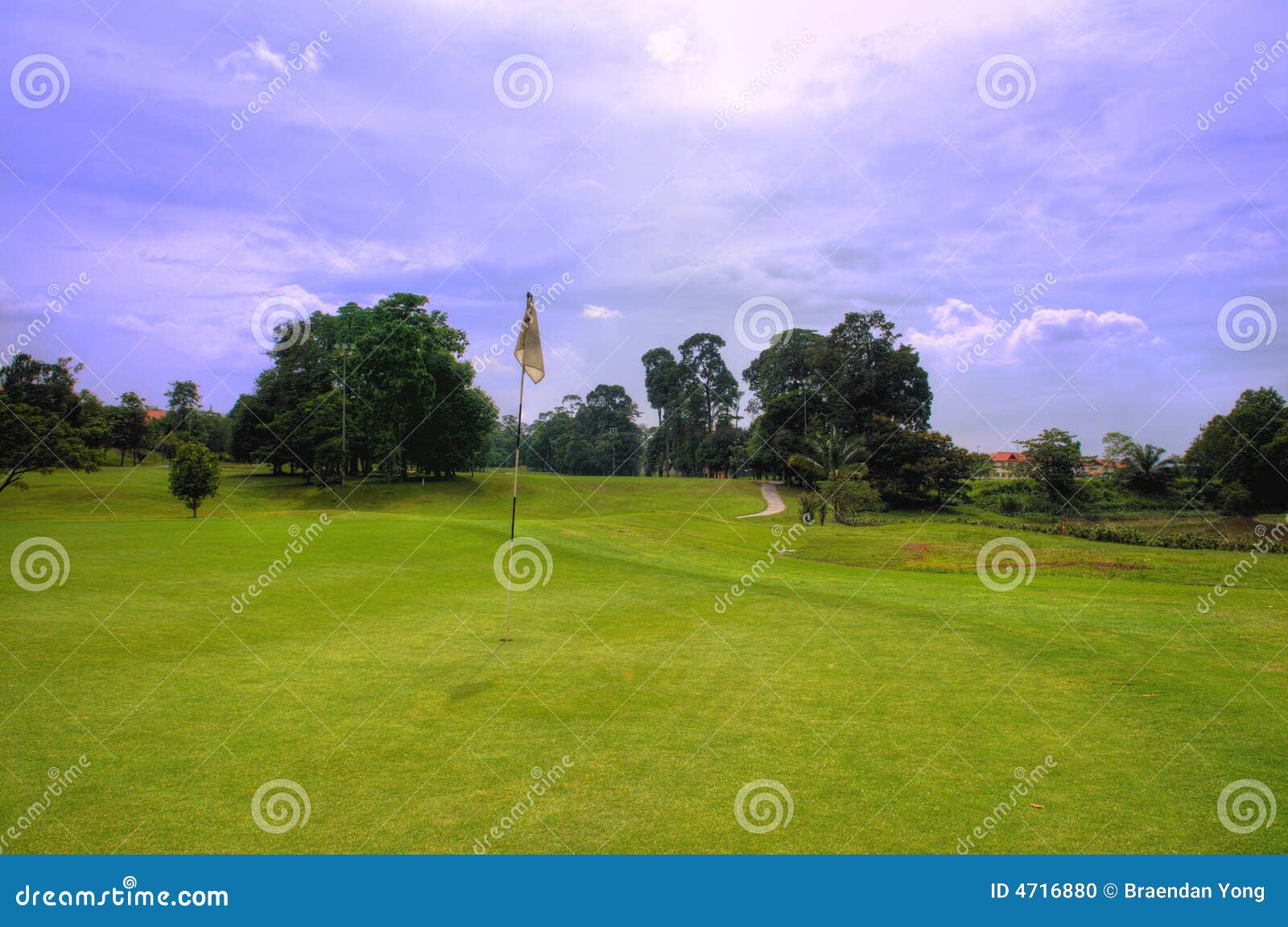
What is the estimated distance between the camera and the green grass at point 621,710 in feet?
17.2

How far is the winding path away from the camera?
176 ft

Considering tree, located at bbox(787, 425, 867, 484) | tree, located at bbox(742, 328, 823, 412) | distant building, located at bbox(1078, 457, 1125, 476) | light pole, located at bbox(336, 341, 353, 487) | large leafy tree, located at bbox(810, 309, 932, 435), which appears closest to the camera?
distant building, located at bbox(1078, 457, 1125, 476)

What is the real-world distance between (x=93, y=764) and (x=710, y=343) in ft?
262

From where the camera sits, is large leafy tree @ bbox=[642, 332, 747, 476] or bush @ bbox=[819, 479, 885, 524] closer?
bush @ bbox=[819, 479, 885, 524]

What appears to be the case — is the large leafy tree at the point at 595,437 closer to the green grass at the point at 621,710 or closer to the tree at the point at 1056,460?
the tree at the point at 1056,460

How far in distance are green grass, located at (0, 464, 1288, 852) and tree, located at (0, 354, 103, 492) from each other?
78.1 ft

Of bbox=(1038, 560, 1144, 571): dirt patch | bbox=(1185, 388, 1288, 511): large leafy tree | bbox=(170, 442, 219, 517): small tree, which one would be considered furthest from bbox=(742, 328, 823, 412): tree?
bbox=(170, 442, 219, 517): small tree

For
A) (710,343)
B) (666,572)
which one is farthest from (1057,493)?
(710,343)

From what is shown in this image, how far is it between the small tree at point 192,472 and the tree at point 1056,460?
49.1 meters

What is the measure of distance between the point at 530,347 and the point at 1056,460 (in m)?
46.8

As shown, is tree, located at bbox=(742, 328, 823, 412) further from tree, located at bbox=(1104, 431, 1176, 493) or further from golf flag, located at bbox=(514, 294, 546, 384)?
golf flag, located at bbox=(514, 294, 546, 384)

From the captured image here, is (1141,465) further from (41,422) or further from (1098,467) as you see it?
(41,422)

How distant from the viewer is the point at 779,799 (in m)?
5.69

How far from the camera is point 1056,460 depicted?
46.7 metres
